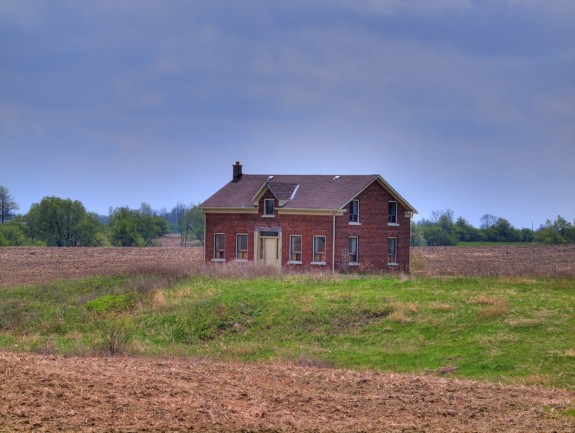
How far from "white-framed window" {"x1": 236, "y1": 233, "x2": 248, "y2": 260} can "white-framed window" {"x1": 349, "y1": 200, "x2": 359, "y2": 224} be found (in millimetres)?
7177

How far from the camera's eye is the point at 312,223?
47719 millimetres

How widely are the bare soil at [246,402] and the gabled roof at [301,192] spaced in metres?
33.4

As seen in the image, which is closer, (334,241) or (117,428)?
(117,428)

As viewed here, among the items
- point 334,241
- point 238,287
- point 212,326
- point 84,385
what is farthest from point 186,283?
point 84,385

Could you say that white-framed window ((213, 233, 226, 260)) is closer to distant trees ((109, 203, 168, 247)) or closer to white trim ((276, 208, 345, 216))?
white trim ((276, 208, 345, 216))

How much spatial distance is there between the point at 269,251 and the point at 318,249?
3.71 metres

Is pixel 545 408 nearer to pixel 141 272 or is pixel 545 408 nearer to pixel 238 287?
pixel 238 287

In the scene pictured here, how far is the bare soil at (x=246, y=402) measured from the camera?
10.1 m

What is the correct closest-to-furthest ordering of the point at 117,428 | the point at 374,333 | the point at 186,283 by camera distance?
the point at 117,428 < the point at 374,333 < the point at 186,283

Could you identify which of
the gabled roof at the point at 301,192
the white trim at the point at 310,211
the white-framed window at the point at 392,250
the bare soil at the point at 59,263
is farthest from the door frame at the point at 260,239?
the white-framed window at the point at 392,250

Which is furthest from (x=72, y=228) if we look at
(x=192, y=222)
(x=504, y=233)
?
(x=504, y=233)

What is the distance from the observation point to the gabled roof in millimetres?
47844

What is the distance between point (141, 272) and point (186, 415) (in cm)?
3187

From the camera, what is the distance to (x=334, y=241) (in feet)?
153
